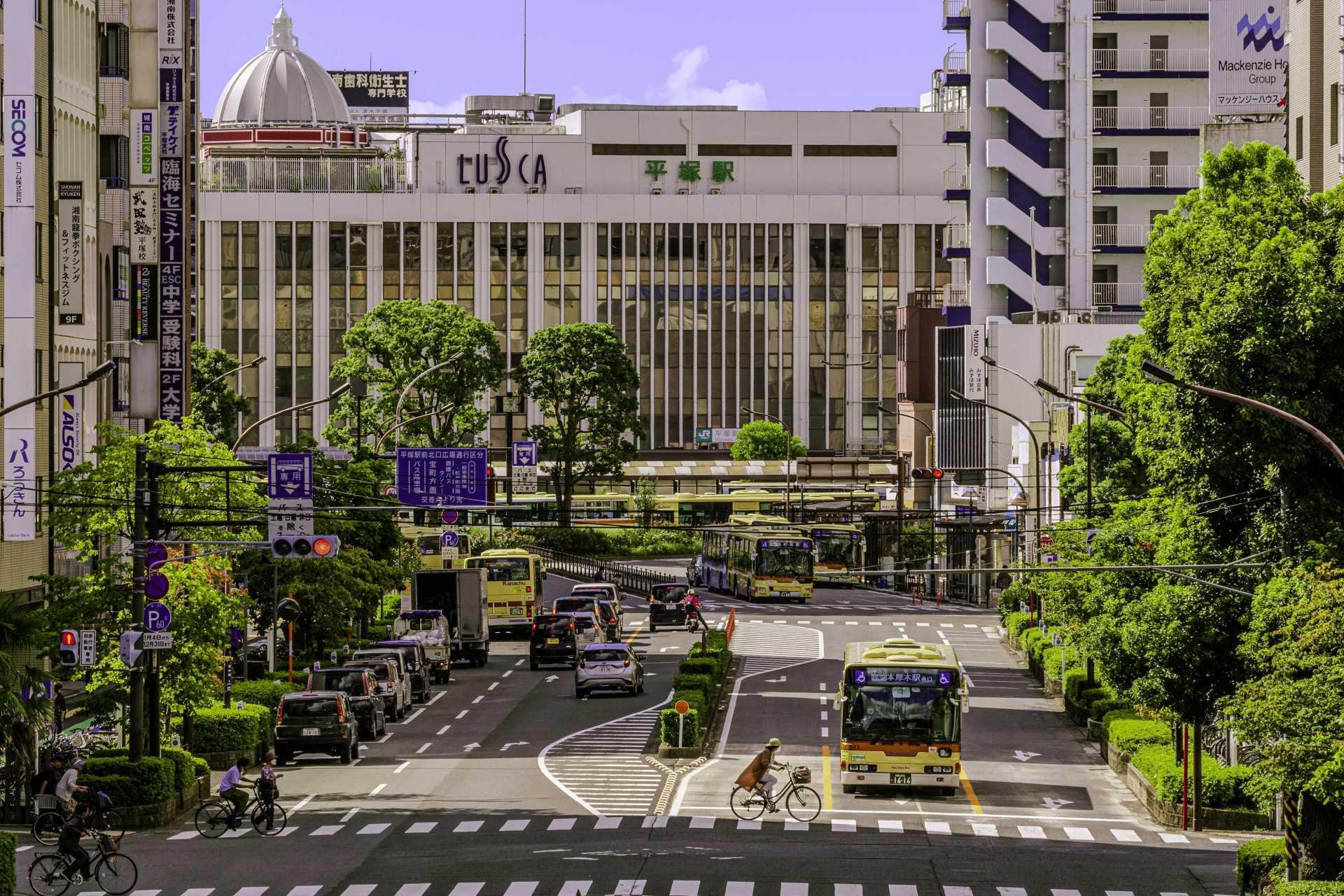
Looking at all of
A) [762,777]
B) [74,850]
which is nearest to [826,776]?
[762,777]

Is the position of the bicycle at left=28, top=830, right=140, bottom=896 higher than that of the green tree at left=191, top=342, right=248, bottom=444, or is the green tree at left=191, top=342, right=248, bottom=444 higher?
the green tree at left=191, top=342, right=248, bottom=444

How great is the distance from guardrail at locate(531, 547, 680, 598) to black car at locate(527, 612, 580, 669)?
27.2 m

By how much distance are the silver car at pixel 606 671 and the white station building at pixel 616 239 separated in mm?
97147

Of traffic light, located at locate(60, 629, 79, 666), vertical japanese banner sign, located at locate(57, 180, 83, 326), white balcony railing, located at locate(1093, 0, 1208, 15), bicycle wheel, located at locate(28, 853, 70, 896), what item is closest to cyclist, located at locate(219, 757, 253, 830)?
traffic light, located at locate(60, 629, 79, 666)

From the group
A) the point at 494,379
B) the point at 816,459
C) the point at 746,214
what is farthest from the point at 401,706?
the point at 746,214

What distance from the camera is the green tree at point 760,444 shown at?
510ft

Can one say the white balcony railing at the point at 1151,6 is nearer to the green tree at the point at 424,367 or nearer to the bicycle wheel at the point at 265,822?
the green tree at the point at 424,367

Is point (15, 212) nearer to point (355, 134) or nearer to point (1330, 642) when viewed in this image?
point (1330, 642)

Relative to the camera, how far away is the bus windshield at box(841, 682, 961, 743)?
43.8 m

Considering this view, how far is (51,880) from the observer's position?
3123 centimetres

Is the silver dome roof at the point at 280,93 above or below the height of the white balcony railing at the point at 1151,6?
above

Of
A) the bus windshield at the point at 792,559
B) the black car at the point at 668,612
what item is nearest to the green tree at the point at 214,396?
the bus windshield at the point at 792,559

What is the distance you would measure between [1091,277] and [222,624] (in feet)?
246

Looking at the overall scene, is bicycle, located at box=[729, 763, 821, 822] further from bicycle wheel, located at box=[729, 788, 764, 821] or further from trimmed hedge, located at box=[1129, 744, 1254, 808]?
trimmed hedge, located at box=[1129, 744, 1254, 808]
